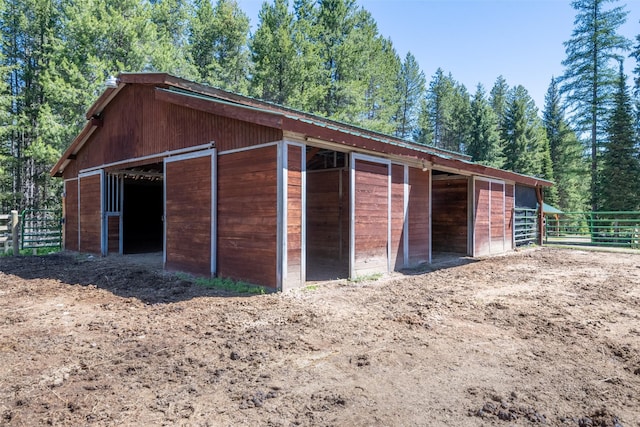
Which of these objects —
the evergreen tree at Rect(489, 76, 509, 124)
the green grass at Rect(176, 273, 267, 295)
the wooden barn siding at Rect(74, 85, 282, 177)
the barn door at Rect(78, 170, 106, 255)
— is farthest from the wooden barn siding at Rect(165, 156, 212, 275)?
the evergreen tree at Rect(489, 76, 509, 124)

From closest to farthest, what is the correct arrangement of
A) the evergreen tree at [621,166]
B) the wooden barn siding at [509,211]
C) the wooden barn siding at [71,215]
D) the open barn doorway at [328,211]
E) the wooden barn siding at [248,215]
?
1. the wooden barn siding at [248,215]
2. the open barn doorway at [328,211]
3. the wooden barn siding at [71,215]
4. the wooden barn siding at [509,211]
5. the evergreen tree at [621,166]

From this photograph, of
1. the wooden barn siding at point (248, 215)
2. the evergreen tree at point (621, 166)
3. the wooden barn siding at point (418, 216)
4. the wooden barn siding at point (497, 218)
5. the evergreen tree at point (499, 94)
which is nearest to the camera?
the wooden barn siding at point (248, 215)

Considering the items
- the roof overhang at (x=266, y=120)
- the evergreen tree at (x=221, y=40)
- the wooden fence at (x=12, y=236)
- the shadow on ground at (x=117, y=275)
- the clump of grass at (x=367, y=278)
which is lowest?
the shadow on ground at (x=117, y=275)

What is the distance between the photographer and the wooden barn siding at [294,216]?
18.2ft

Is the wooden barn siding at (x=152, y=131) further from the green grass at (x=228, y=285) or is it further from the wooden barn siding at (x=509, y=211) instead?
the wooden barn siding at (x=509, y=211)

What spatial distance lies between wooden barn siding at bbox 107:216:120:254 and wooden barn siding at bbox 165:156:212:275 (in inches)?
152

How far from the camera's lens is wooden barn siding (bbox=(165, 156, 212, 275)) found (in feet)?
22.0

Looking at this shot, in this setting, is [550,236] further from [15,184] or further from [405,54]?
[15,184]

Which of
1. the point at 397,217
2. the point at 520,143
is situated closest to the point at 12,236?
the point at 397,217

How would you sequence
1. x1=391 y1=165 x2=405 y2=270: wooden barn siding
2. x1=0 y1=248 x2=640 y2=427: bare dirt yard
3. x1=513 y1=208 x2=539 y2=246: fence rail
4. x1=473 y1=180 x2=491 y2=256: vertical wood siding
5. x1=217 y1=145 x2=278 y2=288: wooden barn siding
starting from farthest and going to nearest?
x1=513 y1=208 x2=539 y2=246: fence rail
x1=473 y1=180 x2=491 y2=256: vertical wood siding
x1=391 y1=165 x2=405 y2=270: wooden barn siding
x1=217 y1=145 x2=278 y2=288: wooden barn siding
x1=0 y1=248 x2=640 y2=427: bare dirt yard

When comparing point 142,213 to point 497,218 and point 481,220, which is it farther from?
point 497,218

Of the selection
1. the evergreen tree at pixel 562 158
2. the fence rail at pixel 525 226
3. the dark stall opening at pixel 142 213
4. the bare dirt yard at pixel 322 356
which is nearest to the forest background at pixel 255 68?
the evergreen tree at pixel 562 158

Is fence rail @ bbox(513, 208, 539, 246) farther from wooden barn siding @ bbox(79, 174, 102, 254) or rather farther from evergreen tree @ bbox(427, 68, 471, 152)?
evergreen tree @ bbox(427, 68, 471, 152)

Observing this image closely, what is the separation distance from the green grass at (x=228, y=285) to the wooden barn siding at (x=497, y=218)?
26.9ft
